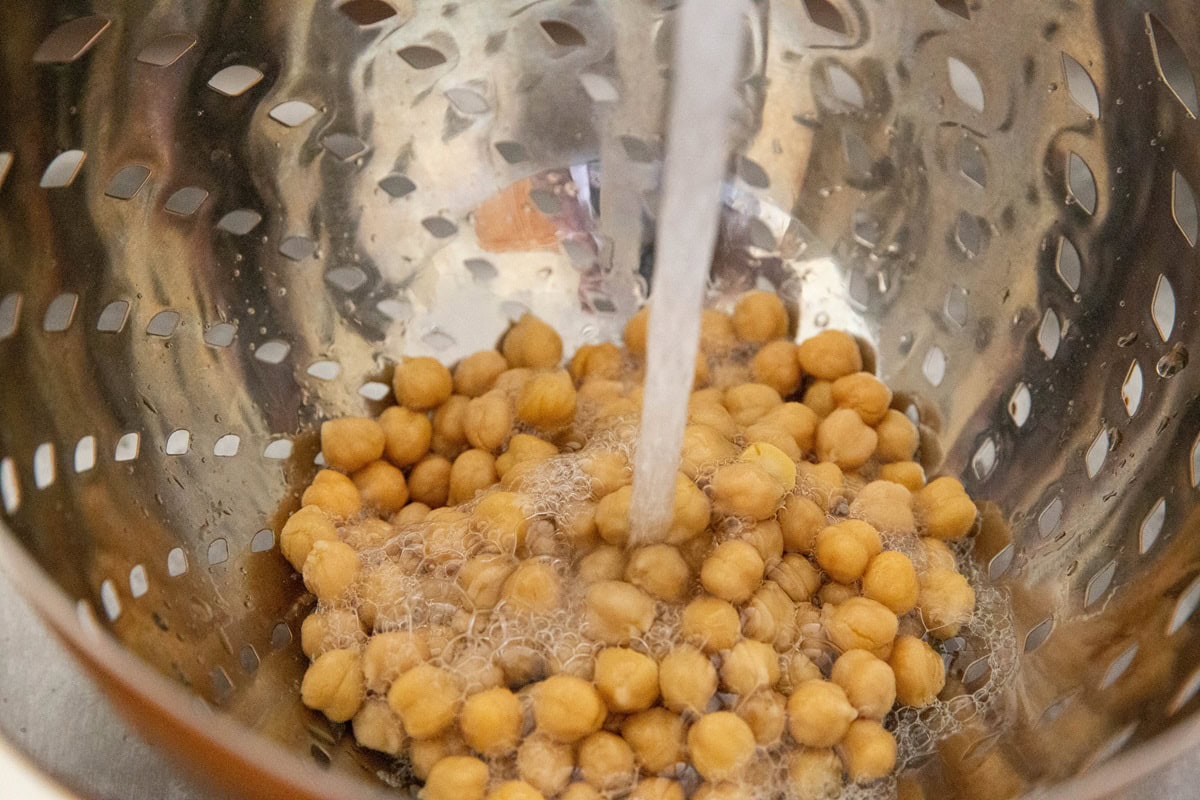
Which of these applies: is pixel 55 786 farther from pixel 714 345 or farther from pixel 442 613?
pixel 714 345

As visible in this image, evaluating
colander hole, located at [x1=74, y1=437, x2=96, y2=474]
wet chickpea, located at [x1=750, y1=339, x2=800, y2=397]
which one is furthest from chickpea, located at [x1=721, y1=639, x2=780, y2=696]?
colander hole, located at [x1=74, y1=437, x2=96, y2=474]

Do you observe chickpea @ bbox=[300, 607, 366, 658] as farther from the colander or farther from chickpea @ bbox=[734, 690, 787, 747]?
chickpea @ bbox=[734, 690, 787, 747]

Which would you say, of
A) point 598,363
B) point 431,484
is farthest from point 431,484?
point 598,363

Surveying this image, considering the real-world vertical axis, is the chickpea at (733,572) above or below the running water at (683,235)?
below

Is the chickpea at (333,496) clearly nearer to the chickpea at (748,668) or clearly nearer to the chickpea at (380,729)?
the chickpea at (380,729)

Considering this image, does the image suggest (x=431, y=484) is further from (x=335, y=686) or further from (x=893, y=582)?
(x=893, y=582)

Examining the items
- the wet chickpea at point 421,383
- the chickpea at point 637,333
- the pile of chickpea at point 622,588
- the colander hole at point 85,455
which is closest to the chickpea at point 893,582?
the pile of chickpea at point 622,588
